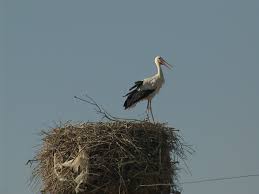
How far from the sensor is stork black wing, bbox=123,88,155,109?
43.2 ft

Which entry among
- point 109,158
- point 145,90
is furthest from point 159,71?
point 109,158

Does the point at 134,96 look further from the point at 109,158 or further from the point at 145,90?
the point at 109,158

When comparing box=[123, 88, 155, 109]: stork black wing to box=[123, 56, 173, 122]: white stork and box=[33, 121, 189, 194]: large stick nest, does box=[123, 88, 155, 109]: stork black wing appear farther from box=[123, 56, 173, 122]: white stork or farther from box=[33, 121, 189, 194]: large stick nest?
box=[33, 121, 189, 194]: large stick nest

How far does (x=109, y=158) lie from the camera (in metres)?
10.0

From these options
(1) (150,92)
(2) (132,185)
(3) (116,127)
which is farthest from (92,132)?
(1) (150,92)

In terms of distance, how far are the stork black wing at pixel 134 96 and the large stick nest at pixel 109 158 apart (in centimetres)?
236

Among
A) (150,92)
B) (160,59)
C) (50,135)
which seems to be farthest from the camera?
(160,59)

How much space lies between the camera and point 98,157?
1004 cm

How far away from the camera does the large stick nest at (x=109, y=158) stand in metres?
9.96

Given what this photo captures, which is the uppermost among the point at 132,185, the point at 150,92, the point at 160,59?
the point at 160,59

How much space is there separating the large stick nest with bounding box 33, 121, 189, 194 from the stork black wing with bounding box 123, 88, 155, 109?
236cm

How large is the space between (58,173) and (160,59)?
5299 mm

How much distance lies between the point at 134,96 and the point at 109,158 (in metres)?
3.40

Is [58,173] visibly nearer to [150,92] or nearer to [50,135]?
[50,135]
